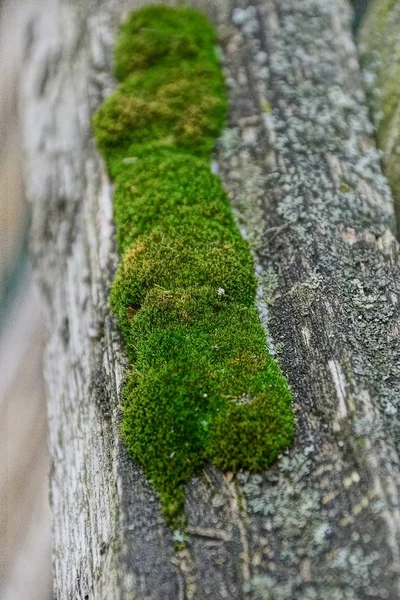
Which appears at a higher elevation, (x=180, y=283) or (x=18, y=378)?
(x=180, y=283)

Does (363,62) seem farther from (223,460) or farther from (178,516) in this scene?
(178,516)

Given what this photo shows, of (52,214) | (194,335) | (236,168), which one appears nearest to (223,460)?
(194,335)

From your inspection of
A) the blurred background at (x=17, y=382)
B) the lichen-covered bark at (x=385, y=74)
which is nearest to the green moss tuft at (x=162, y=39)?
the lichen-covered bark at (x=385, y=74)

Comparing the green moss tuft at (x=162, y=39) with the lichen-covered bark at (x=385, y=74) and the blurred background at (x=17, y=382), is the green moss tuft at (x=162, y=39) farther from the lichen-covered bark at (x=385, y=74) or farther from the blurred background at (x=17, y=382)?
the blurred background at (x=17, y=382)

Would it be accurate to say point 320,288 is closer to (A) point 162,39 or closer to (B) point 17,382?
(A) point 162,39

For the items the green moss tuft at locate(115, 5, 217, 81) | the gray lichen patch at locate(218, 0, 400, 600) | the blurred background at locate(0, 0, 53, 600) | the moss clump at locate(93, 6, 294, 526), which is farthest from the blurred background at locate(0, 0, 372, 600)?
the moss clump at locate(93, 6, 294, 526)

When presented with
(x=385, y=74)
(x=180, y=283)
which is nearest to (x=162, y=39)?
(x=385, y=74)
